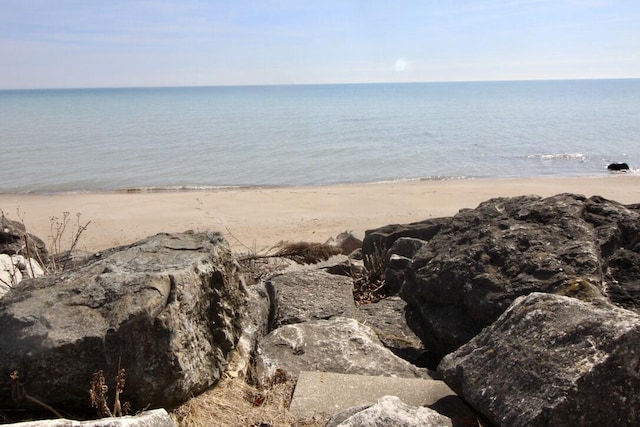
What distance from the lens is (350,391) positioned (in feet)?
12.4

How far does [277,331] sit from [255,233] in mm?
9977

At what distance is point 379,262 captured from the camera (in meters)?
7.06

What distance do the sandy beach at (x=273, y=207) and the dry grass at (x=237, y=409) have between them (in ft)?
29.3

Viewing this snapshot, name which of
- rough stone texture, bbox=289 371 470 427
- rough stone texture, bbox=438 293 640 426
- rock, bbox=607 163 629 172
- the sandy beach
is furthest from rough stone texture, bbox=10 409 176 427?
rock, bbox=607 163 629 172

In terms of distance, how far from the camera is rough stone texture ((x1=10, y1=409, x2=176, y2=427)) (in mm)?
2430

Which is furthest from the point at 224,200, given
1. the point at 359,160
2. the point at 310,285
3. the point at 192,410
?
the point at 192,410

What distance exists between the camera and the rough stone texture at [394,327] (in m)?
4.96

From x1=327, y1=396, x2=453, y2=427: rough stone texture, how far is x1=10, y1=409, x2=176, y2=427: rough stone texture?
817 mm

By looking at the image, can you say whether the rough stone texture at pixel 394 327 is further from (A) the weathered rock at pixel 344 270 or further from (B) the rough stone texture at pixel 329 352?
(A) the weathered rock at pixel 344 270

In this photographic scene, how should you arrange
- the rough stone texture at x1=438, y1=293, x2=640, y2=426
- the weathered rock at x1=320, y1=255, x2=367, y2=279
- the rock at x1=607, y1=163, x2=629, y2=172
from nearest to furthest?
the rough stone texture at x1=438, y1=293, x2=640, y2=426 < the weathered rock at x1=320, y1=255, x2=367, y2=279 < the rock at x1=607, y1=163, x2=629, y2=172

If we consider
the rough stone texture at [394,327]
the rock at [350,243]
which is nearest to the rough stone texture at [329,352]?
the rough stone texture at [394,327]

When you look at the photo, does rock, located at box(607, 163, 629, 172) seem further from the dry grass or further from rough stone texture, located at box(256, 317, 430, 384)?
the dry grass

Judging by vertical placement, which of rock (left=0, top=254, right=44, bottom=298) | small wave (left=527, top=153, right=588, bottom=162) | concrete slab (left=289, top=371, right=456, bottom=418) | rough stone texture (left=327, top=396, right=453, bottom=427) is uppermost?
rough stone texture (left=327, top=396, right=453, bottom=427)

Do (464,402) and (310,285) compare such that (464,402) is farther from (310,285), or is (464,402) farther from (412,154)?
(412,154)
